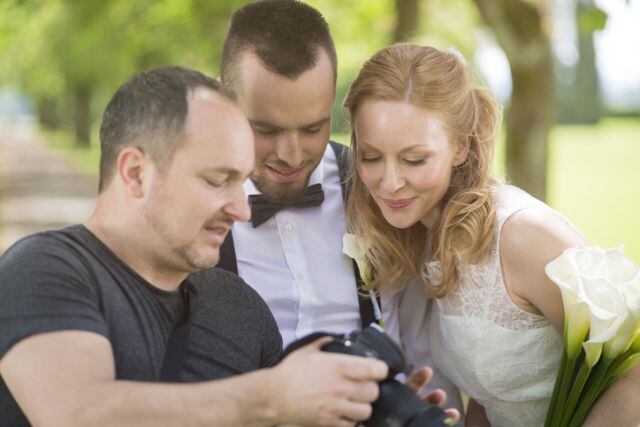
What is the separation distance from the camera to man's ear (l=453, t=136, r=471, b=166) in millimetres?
3388

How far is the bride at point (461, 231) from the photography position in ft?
10.3

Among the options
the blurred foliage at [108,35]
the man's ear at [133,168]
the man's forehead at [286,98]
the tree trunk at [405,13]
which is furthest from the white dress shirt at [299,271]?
the tree trunk at [405,13]

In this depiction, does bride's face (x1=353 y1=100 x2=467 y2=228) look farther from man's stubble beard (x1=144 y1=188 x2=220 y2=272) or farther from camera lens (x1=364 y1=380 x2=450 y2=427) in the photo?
camera lens (x1=364 y1=380 x2=450 y2=427)

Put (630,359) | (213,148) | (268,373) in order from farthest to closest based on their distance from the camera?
(630,359), (213,148), (268,373)

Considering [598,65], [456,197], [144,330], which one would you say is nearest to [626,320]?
[456,197]

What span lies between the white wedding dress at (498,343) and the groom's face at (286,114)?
618mm

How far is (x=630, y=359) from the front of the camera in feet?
9.73

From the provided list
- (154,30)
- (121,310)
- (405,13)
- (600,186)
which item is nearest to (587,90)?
(600,186)

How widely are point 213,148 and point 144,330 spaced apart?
534mm

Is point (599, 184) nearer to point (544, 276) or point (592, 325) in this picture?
point (544, 276)

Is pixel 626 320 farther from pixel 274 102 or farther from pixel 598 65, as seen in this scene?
pixel 598 65

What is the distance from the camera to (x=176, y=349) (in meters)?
2.62

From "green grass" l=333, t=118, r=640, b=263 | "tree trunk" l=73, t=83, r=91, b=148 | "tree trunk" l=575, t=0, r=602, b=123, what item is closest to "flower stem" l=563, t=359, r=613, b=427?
"green grass" l=333, t=118, r=640, b=263

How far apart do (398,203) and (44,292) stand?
138 cm
